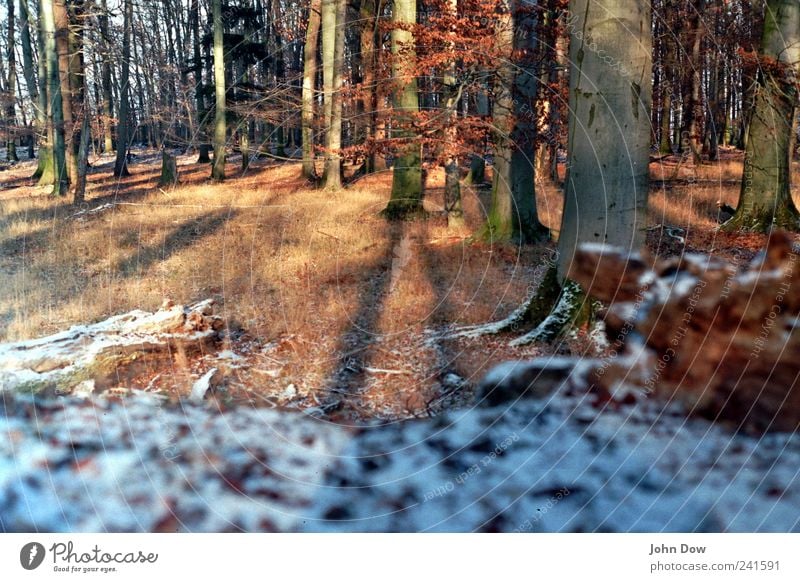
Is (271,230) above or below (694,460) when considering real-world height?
above

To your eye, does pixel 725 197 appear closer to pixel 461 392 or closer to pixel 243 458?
pixel 461 392

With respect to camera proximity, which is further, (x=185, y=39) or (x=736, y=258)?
(x=185, y=39)

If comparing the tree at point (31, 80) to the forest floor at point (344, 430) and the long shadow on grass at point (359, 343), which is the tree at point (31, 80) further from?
the long shadow on grass at point (359, 343)

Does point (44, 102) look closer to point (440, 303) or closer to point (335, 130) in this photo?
point (335, 130)

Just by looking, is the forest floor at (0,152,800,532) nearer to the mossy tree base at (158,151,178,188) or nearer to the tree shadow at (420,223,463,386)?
the tree shadow at (420,223,463,386)

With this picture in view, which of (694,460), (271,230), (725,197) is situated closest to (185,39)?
(271,230)

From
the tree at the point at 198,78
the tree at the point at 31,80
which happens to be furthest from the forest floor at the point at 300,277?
the tree at the point at 31,80

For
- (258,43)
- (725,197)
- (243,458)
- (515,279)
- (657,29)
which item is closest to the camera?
(243,458)

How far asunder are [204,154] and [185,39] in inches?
38.2

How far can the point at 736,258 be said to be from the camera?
13.1 feet

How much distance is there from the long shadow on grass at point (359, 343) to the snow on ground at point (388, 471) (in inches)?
9.2

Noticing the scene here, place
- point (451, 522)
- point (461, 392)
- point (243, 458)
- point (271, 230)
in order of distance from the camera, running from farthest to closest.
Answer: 1. point (271, 230)
2. point (461, 392)
3. point (243, 458)
4. point (451, 522)

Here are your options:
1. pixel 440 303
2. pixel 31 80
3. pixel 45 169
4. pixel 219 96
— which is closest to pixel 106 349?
pixel 440 303
